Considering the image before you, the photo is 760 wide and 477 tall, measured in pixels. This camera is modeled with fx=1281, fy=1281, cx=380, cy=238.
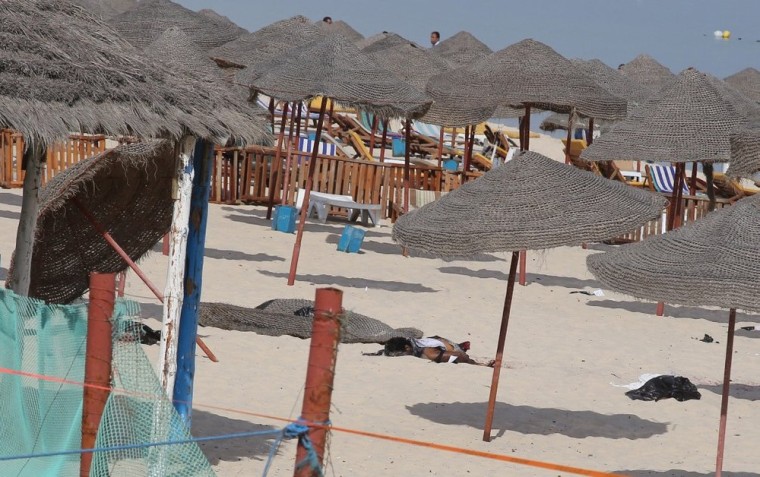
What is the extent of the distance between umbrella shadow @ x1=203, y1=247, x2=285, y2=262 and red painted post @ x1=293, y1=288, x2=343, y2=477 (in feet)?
40.9

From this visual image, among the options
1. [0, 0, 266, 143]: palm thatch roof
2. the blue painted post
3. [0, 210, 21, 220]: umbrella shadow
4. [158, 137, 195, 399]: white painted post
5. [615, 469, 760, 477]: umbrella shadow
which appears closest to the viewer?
[0, 0, 266, 143]: palm thatch roof

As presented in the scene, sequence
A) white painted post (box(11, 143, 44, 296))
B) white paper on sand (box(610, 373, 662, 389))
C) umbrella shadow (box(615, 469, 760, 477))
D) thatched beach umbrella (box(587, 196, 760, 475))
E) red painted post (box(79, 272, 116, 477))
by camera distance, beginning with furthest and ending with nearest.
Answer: white paper on sand (box(610, 373, 662, 389)) → umbrella shadow (box(615, 469, 760, 477)) → white painted post (box(11, 143, 44, 296)) → thatched beach umbrella (box(587, 196, 760, 475)) → red painted post (box(79, 272, 116, 477))

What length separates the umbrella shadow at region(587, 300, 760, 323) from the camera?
1514cm

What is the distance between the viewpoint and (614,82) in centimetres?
2202

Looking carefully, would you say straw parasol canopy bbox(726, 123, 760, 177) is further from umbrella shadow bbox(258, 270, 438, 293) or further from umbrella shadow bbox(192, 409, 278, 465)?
umbrella shadow bbox(258, 270, 438, 293)

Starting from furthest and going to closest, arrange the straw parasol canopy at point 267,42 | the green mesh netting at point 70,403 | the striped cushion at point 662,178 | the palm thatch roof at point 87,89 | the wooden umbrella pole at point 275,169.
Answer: the striped cushion at point 662,178 → the straw parasol canopy at point 267,42 → the wooden umbrella pole at point 275,169 → the palm thatch roof at point 87,89 → the green mesh netting at point 70,403

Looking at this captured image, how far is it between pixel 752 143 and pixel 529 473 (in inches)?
122

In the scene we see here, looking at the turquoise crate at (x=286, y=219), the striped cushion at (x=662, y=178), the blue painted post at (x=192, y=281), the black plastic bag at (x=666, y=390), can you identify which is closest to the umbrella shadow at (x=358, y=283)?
the turquoise crate at (x=286, y=219)

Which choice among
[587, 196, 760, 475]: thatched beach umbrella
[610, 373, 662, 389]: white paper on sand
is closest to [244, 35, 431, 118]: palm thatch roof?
[610, 373, 662, 389]: white paper on sand

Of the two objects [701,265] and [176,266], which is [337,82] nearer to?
[176,266]

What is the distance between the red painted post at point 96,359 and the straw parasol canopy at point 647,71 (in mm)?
23514

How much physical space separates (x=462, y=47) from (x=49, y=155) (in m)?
12.4

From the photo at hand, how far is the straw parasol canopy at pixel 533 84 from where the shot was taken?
15086mm

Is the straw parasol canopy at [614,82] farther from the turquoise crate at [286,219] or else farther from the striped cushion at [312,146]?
the striped cushion at [312,146]
